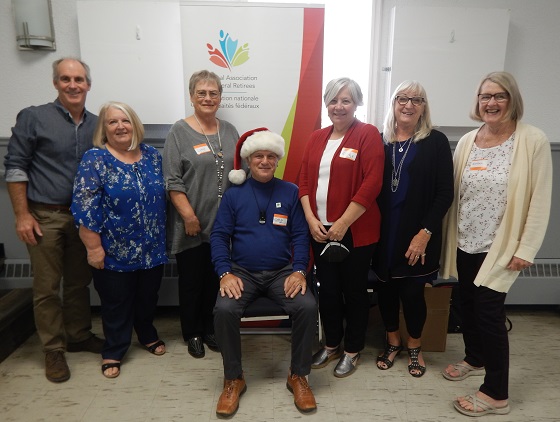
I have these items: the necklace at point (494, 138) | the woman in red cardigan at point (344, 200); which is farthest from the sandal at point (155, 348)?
the necklace at point (494, 138)

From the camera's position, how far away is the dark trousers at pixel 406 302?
6.71ft

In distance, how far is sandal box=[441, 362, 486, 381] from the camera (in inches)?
83.4

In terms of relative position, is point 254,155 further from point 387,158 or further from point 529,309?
point 529,309

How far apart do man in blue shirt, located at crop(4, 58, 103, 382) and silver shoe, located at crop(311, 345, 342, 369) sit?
144cm

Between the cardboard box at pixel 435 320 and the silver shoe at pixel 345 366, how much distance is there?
464 mm

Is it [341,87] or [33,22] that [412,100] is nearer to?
[341,87]

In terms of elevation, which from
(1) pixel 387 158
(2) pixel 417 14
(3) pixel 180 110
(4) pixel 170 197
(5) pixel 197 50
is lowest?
(4) pixel 170 197

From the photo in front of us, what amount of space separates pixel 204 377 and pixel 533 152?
2073 millimetres

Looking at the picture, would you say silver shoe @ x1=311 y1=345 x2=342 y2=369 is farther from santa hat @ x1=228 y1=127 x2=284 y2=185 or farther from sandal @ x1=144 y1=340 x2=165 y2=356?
santa hat @ x1=228 y1=127 x2=284 y2=185

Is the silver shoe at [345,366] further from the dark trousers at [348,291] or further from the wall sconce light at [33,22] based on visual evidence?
the wall sconce light at [33,22]

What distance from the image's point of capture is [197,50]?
Result: 2.37m

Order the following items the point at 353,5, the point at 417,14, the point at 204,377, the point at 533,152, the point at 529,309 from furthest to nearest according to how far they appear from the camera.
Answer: the point at 529,309, the point at 353,5, the point at 417,14, the point at 204,377, the point at 533,152

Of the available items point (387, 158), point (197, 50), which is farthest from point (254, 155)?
point (197, 50)

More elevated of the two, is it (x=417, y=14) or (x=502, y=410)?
(x=417, y=14)
